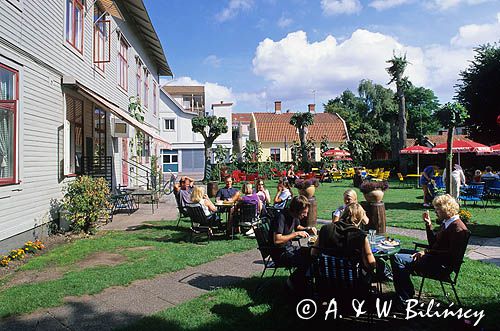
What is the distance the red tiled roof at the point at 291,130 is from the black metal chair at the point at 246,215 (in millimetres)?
39467

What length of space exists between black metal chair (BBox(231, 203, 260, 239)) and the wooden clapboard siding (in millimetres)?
4174

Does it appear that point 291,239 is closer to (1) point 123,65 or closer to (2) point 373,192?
(2) point 373,192

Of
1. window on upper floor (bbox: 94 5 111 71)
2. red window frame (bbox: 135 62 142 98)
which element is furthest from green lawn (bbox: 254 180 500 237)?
red window frame (bbox: 135 62 142 98)

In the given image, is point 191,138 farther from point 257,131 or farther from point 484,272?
point 484,272

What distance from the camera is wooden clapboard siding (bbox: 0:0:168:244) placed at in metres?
7.21

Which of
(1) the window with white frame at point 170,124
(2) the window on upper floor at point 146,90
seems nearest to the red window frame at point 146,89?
(2) the window on upper floor at point 146,90

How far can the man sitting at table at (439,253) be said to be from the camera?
4.39m

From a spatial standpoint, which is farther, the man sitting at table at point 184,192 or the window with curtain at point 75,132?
the window with curtain at point 75,132

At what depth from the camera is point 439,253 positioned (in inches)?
176

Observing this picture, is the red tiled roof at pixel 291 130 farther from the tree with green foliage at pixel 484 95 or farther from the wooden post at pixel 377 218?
the wooden post at pixel 377 218

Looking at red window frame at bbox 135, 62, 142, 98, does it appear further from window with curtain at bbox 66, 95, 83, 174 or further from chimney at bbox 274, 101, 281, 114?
chimney at bbox 274, 101, 281, 114

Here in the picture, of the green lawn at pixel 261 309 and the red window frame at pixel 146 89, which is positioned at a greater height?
the red window frame at pixel 146 89

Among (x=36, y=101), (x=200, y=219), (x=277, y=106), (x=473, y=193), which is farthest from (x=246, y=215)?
(x=277, y=106)

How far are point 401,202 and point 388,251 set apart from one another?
38.0 ft
